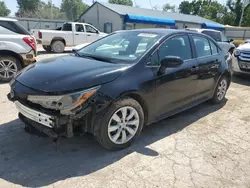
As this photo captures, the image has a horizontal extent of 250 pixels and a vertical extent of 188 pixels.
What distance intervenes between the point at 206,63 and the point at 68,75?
8.93ft

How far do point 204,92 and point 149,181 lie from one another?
8.23ft

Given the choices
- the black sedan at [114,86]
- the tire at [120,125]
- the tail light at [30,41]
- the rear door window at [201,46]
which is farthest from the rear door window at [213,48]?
the tail light at [30,41]

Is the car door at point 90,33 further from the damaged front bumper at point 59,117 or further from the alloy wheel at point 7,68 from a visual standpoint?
the damaged front bumper at point 59,117

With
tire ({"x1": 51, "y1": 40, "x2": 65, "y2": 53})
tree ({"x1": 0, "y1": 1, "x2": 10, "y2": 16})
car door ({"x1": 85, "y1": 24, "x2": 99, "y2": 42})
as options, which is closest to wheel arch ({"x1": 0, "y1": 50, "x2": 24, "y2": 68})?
tire ({"x1": 51, "y1": 40, "x2": 65, "y2": 53})

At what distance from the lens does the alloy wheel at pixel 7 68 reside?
6.18m

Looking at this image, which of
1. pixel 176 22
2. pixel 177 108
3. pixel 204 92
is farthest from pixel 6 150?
pixel 176 22

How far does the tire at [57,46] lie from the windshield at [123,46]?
9.79m

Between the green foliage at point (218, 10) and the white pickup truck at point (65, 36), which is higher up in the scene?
the green foliage at point (218, 10)

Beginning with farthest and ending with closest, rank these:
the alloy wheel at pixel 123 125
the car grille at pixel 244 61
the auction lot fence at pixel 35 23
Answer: the auction lot fence at pixel 35 23 < the car grille at pixel 244 61 < the alloy wheel at pixel 123 125

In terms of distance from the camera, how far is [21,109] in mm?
2963

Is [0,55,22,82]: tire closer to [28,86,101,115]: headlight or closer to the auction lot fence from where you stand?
[28,86,101,115]: headlight

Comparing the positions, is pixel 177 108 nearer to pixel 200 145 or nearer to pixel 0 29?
pixel 200 145

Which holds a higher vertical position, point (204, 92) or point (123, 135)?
point (204, 92)

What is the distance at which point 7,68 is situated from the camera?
246 inches
